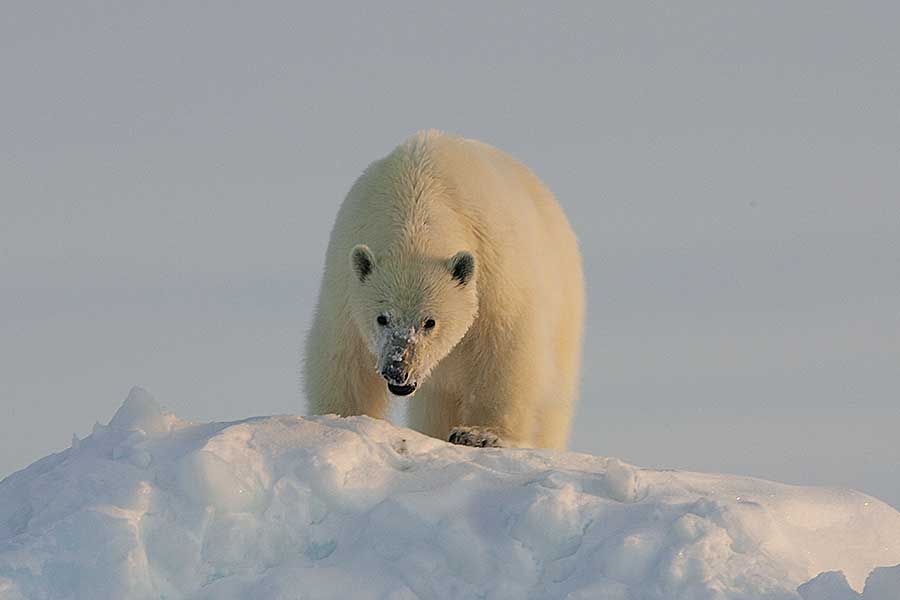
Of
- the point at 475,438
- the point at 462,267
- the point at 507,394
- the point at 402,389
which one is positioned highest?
the point at 462,267

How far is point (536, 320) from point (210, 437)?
387 cm

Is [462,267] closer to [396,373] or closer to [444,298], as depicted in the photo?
[444,298]

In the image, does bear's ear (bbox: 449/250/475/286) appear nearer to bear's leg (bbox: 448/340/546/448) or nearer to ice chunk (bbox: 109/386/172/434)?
bear's leg (bbox: 448/340/546/448)

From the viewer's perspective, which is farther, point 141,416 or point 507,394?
point 507,394

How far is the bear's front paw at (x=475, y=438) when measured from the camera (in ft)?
33.2

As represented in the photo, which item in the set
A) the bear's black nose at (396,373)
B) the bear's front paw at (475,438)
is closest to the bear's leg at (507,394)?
the bear's front paw at (475,438)

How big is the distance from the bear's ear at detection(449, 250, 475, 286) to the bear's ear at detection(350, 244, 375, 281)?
570mm

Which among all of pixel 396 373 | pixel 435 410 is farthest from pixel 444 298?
pixel 435 410

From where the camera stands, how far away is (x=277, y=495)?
6.97 meters

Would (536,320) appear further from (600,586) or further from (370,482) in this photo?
(600,586)

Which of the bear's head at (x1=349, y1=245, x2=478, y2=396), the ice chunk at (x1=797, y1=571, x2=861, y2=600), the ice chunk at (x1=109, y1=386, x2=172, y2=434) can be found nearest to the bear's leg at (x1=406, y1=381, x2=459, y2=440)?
the bear's head at (x1=349, y1=245, x2=478, y2=396)

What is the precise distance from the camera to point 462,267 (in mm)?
10047

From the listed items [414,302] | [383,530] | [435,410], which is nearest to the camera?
[383,530]

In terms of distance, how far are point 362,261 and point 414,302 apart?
46cm
